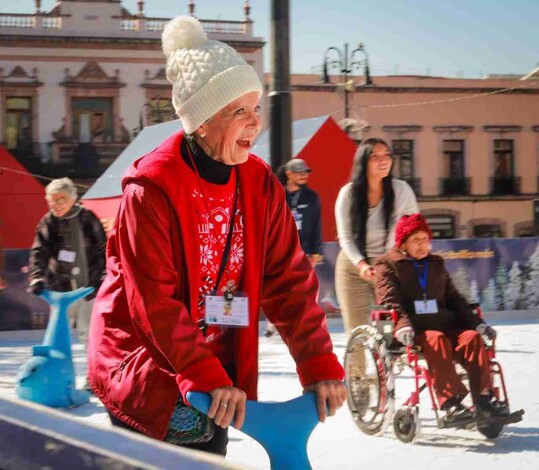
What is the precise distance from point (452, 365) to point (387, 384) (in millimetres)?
383

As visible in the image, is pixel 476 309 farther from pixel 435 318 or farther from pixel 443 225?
pixel 443 225

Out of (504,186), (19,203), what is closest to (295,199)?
(19,203)

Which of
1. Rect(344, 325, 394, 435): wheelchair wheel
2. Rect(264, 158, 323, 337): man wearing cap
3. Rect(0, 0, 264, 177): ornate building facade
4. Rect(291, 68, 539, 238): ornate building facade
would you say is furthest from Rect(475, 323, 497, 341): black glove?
Rect(291, 68, 539, 238): ornate building facade

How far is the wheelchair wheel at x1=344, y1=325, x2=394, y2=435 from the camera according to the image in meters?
5.48

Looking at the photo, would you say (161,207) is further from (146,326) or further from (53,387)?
(53,387)

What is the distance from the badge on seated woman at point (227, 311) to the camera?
232cm

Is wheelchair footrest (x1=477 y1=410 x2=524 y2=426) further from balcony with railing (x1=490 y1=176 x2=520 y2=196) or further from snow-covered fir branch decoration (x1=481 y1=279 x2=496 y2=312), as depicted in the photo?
balcony with railing (x1=490 y1=176 x2=520 y2=196)

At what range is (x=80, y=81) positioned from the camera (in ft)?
109

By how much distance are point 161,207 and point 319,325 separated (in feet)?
1.58

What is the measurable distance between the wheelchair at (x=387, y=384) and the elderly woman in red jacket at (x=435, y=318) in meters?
0.05

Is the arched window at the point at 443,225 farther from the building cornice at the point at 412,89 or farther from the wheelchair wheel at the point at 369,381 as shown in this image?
the wheelchair wheel at the point at 369,381

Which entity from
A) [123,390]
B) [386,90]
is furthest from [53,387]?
[386,90]

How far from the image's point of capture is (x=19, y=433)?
1.81 meters

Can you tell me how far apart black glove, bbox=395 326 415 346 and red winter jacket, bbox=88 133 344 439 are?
9.50 feet
